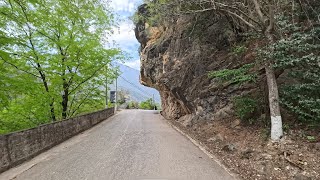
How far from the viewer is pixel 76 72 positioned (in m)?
18.2

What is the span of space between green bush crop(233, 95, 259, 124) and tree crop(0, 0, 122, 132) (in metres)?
7.54

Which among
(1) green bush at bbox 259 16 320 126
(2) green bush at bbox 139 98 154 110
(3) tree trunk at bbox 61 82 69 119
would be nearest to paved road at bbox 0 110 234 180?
(1) green bush at bbox 259 16 320 126

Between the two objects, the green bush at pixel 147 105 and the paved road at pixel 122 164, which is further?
the green bush at pixel 147 105

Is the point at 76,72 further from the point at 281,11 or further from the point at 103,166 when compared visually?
the point at 281,11

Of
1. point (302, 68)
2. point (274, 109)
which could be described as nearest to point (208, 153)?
point (274, 109)

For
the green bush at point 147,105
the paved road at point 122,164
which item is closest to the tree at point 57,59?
the paved road at point 122,164

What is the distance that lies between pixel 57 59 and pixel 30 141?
26.0 ft

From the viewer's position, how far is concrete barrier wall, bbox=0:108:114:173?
7.60m

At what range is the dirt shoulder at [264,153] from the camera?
6695 millimetres

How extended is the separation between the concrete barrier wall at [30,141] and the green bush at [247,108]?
777 centimetres

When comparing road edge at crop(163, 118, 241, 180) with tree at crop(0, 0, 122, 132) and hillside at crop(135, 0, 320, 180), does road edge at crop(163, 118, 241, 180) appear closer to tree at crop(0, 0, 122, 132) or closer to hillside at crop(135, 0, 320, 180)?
hillside at crop(135, 0, 320, 180)

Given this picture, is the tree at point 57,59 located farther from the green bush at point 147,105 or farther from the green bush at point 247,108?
the green bush at point 147,105

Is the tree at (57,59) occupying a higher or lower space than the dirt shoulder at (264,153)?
higher

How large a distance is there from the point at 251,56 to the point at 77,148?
9.11 m
